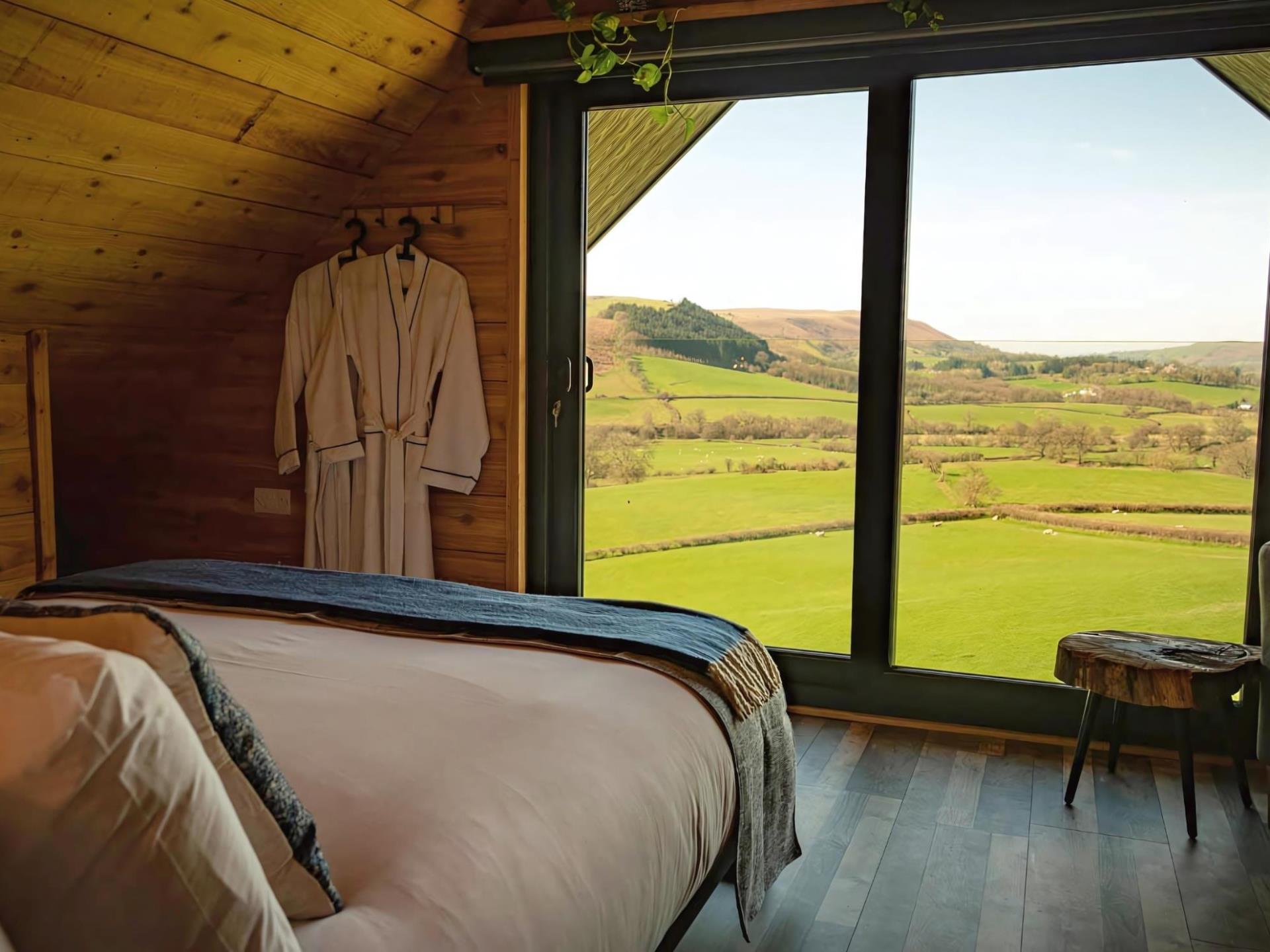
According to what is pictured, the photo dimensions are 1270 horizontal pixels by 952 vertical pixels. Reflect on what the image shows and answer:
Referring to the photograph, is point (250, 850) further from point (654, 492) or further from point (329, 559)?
point (329, 559)

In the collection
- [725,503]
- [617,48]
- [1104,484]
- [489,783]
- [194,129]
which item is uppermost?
[617,48]

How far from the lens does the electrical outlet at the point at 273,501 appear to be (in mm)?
4059

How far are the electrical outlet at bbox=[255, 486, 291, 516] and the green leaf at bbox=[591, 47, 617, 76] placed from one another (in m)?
1.92

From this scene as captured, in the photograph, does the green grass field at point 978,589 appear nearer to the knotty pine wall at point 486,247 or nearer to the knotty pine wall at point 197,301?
the knotty pine wall at point 486,247

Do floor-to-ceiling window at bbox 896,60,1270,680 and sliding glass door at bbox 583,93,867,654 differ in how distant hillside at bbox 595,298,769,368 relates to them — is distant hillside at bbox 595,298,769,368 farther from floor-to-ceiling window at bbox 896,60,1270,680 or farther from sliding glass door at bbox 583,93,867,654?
floor-to-ceiling window at bbox 896,60,1270,680

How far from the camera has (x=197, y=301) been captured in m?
3.95

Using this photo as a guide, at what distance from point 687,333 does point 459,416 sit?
83 cm

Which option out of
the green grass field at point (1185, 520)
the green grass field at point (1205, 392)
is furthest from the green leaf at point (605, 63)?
the green grass field at point (1185, 520)

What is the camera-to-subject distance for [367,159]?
373 centimetres

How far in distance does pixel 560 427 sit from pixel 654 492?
40cm

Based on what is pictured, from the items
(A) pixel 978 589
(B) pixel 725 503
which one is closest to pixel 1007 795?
(A) pixel 978 589

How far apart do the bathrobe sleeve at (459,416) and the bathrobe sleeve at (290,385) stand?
0.55m

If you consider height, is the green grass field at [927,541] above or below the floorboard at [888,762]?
above

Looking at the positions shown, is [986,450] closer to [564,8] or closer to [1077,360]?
[1077,360]
